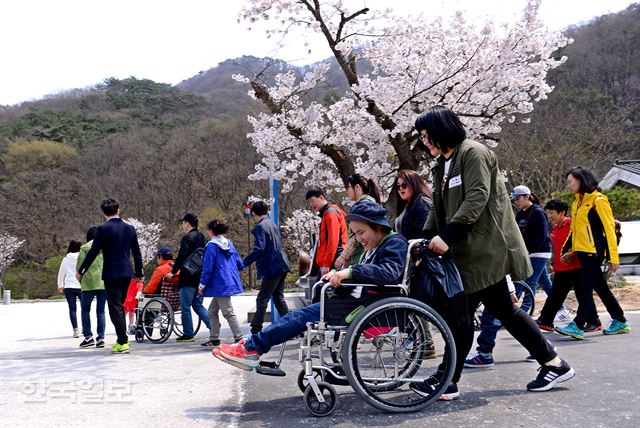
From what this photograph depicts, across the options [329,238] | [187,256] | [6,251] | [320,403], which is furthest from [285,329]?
[6,251]

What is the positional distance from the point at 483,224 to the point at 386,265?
0.64m

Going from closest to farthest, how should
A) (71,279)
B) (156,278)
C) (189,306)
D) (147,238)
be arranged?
(189,306), (156,278), (71,279), (147,238)

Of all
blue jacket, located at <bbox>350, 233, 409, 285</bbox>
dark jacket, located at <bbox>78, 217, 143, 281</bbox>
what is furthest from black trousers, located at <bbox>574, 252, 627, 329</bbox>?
dark jacket, located at <bbox>78, 217, 143, 281</bbox>

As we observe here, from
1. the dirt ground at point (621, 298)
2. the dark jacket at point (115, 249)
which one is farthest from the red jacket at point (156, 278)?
the dirt ground at point (621, 298)

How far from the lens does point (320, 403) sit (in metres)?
3.79

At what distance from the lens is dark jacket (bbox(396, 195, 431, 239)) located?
5.43 m

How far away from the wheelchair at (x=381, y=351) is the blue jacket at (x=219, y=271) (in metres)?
3.18

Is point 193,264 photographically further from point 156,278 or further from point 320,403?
point 320,403

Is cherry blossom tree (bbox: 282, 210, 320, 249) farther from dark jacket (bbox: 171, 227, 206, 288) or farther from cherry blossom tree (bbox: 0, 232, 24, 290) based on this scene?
dark jacket (bbox: 171, 227, 206, 288)

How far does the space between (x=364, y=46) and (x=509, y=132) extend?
16.9m

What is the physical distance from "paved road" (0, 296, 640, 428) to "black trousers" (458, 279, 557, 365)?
285 mm

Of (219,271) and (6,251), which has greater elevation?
(219,271)

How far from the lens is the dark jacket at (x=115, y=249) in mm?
6949

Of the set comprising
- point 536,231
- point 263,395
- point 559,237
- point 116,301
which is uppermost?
point 536,231
